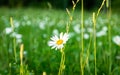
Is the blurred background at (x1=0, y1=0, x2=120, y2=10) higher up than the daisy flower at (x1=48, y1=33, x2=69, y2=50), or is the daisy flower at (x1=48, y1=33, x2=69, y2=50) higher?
the blurred background at (x1=0, y1=0, x2=120, y2=10)

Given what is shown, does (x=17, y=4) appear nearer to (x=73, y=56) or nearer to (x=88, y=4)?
(x=88, y=4)

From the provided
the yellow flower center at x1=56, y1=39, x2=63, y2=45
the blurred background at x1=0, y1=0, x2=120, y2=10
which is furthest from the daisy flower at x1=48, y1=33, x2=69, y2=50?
the blurred background at x1=0, y1=0, x2=120, y2=10

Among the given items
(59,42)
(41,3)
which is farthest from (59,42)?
(41,3)

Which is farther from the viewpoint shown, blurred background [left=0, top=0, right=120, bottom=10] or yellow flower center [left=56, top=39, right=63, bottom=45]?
blurred background [left=0, top=0, right=120, bottom=10]

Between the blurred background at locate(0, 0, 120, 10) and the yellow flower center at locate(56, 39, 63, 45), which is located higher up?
the blurred background at locate(0, 0, 120, 10)

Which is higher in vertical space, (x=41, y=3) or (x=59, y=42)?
(x=41, y=3)

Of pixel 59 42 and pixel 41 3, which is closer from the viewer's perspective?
pixel 59 42

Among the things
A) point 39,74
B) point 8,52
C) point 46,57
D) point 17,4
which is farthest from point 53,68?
point 17,4

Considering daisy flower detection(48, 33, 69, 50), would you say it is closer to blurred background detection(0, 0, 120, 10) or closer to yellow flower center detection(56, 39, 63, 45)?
yellow flower center detection(56, 39, 63, 45)

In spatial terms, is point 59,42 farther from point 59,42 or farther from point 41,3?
point 41,3

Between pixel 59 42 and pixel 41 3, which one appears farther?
pixel 41 3

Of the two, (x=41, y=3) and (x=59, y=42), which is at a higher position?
(x=41, y=3)
